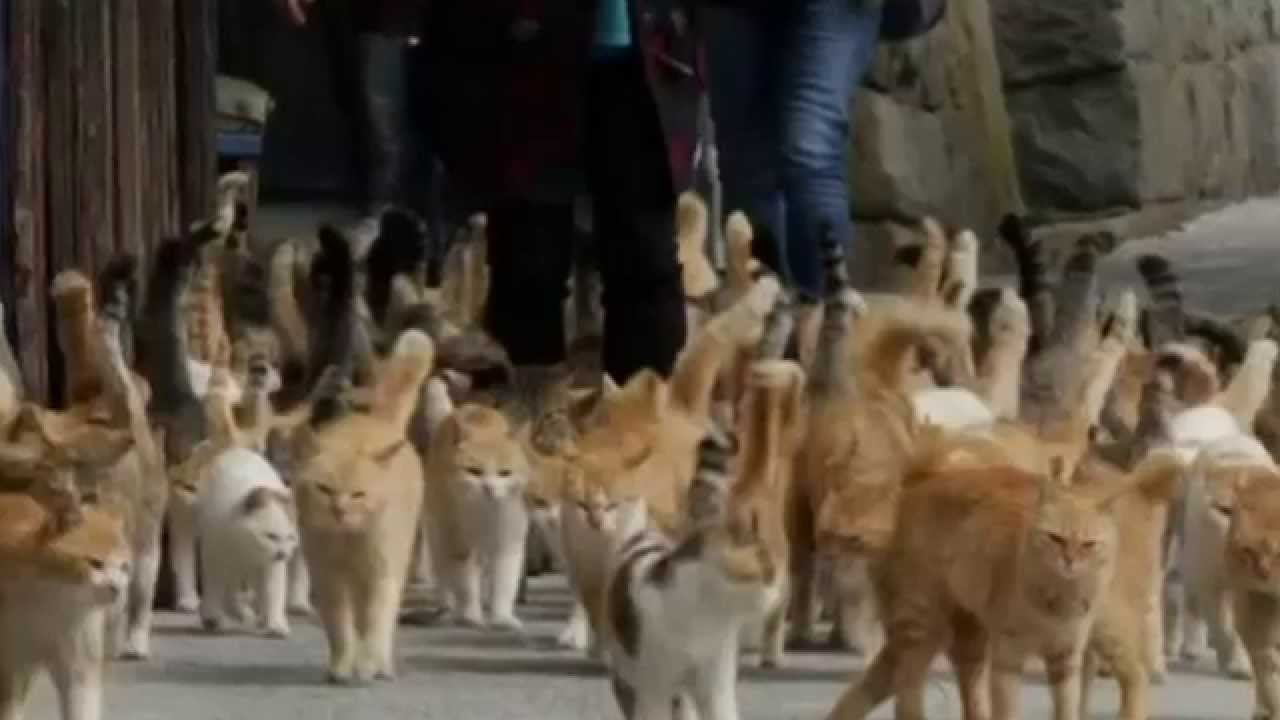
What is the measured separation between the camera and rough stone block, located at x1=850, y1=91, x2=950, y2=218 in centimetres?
1414

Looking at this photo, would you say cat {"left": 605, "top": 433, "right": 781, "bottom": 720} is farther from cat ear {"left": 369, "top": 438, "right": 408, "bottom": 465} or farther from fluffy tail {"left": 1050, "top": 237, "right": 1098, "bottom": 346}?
fluffy tail {"left": 1050, "top": 237, "right": 1098, "bottom": 346}

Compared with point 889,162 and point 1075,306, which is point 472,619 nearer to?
point 1075,306

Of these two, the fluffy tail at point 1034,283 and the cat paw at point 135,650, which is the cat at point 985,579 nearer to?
the cat paw at point 135,650

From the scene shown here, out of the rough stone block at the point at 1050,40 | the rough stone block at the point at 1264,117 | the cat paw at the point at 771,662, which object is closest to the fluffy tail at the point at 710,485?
the cat paw at the point at 771,662

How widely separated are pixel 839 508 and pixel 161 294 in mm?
1895

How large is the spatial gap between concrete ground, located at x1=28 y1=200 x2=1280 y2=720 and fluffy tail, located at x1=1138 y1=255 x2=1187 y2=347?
1649 mm

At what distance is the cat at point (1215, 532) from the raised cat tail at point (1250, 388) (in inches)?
20.9

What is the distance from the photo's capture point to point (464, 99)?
7.71 metres

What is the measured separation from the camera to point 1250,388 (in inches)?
269

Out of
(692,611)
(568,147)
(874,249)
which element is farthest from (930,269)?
(874,249)

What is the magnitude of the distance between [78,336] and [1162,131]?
1116cm

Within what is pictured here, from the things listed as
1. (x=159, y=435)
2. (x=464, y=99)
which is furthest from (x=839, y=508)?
(x=464, y=99)

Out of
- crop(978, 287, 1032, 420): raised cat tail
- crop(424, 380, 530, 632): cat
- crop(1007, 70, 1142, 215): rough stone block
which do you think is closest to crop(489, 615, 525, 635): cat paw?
crop(424, 380, 530, 632): cat

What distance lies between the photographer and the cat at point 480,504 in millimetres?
6406
